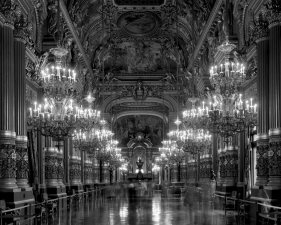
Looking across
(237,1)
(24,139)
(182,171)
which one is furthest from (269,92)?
(182,171)

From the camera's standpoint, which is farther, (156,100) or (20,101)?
(156,100)

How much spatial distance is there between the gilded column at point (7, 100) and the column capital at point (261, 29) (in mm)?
7493

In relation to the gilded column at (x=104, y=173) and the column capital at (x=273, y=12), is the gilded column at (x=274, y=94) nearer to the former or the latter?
the column capital at (x=273, y=12)

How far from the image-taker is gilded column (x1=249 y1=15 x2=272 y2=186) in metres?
14.2

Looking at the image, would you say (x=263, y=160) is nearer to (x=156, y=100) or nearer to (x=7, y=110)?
(x=7, y=110)

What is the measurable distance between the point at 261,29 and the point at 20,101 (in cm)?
780

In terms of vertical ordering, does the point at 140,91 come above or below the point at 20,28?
above

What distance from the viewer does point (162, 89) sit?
37812 mm

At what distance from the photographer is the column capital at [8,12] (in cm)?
1331

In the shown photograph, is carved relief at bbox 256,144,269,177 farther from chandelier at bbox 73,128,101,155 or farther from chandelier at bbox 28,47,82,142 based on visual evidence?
chandelier at bbox 73,128,101,155

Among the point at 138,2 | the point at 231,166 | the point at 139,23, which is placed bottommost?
the point at 231,166

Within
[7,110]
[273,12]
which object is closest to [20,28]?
[7,110]

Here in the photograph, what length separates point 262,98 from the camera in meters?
14.5

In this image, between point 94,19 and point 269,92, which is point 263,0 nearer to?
point 269,92
